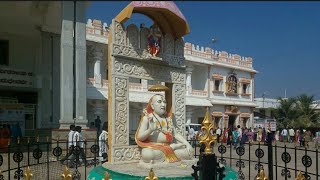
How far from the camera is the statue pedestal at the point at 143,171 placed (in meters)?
5.51

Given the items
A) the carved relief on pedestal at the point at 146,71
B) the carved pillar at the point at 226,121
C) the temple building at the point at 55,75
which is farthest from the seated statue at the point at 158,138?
the carved pillar at the point at 226,121

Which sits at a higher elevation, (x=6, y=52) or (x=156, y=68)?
(x=6, y=52)

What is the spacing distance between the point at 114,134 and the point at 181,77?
2.18m

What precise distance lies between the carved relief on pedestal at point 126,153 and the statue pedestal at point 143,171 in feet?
0.44

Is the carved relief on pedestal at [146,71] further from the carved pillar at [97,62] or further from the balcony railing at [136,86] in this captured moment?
the balcony railing at [136,86]

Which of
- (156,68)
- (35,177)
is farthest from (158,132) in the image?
(35,177)

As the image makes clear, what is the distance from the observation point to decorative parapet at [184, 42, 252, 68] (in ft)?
87.1

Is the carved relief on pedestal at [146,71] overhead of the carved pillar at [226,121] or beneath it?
overhead

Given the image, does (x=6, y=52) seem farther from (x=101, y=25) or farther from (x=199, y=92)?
(x=199, y=92)

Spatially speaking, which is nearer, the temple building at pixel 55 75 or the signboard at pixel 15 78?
the temple building at pixel 55 75

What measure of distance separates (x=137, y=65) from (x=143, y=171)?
211 cm

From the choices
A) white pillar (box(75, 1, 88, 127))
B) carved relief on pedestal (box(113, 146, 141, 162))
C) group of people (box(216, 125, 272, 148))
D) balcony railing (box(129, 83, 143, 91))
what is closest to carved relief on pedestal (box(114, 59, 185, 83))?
carved relief on pedestal (box(113, 146, 141, 162))

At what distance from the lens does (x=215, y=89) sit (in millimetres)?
28734

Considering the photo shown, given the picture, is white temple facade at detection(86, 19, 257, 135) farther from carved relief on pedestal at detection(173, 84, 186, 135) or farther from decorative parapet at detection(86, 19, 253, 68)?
carved relief on pedestal at detection(173, 84, 186, 135)
